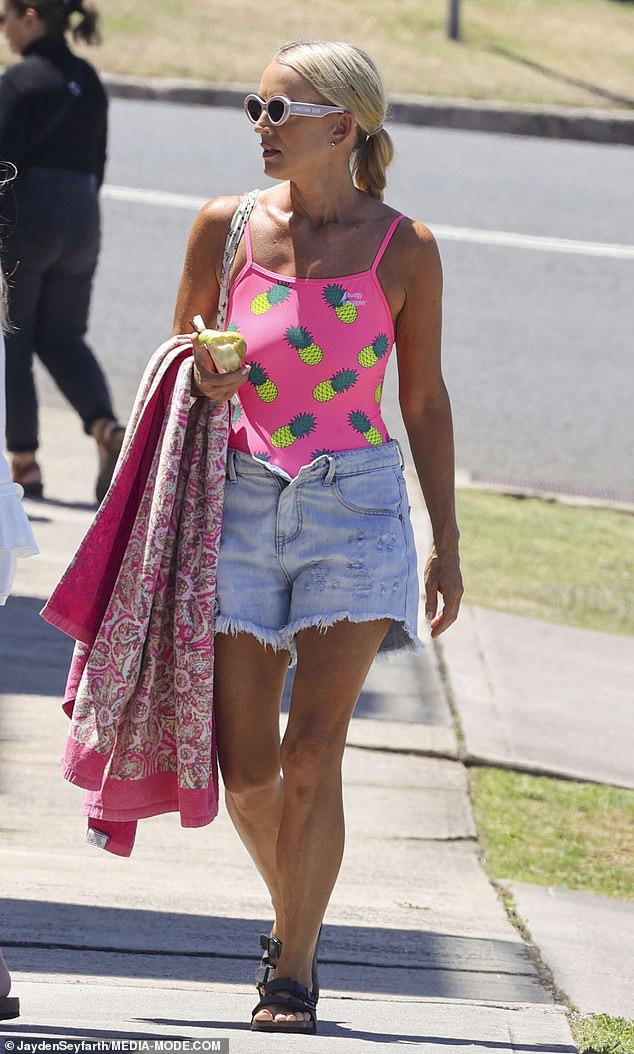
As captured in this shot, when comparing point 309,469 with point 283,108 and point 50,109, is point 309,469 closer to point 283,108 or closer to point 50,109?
point 283,108

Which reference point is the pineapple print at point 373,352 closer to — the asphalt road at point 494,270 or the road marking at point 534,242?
the asphalt road at point 494,270

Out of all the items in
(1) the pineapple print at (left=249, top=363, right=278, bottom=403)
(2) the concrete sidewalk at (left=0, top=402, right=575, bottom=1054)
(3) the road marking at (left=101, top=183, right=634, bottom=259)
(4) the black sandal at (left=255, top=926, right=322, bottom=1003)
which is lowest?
(3) the road marking at (left=101, top=183, right=634, bottom=259)

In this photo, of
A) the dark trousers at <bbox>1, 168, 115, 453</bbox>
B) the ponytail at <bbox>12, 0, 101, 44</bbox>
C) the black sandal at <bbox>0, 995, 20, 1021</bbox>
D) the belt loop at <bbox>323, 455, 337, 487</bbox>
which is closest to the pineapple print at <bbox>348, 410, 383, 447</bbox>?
the belt loop at <bbox>323, 455, 337, 487</bbox>

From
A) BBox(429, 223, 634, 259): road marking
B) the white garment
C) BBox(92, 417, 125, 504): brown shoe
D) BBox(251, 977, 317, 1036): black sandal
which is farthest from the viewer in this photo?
BBox(429, 223, 634, 259): road marking

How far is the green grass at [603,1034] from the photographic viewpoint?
3.41 m

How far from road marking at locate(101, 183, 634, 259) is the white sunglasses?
308 inches

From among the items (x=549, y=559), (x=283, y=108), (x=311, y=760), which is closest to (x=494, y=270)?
(x=549, y=559)

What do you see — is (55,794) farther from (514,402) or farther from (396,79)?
(396,79)

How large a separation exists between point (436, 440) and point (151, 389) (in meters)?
0.62

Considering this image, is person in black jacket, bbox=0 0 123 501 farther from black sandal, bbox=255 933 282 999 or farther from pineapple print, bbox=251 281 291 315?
black sandal, bbox=255 933 282 999

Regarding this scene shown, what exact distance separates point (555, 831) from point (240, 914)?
4.26 ft

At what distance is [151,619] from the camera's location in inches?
131

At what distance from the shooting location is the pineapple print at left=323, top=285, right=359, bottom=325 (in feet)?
10.8

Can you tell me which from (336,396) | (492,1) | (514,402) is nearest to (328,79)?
(336,396)
